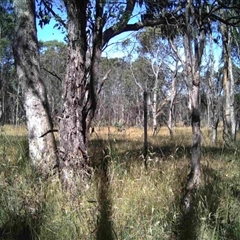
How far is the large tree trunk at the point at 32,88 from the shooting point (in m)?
4.64

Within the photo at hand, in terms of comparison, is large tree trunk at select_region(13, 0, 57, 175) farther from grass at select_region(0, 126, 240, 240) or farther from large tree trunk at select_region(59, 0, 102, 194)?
large tree trunk at select_region(59, 0, 102, 194)

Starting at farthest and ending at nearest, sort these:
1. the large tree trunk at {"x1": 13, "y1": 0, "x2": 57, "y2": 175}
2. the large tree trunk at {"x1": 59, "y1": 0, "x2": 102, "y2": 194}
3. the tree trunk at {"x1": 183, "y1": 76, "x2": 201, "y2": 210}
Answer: the large tree trunk at {"x1": 13, "y1": 0, "x2": 57, "y2": 175} < the large tree trunk at {"x1": 59, "y1": 0, "x2": 102, "y2": 194} < the tree trunk at {"x1": 183, "y1": 76, "x2": 201, "y2": 210}

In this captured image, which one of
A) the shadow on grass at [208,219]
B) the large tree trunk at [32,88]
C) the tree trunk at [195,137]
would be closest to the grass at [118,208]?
the shadow on grass at [208,219]

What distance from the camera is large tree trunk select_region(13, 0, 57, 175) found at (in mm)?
4637

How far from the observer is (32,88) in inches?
188

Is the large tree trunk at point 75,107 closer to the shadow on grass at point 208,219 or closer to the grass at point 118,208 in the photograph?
the grass at point 118,208

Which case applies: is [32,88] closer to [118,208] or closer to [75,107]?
[75,107]

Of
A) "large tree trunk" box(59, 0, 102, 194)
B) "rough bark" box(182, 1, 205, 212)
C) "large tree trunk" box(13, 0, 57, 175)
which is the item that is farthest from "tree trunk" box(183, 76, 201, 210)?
"large tree trunk" box(13, 0, 57, 175)

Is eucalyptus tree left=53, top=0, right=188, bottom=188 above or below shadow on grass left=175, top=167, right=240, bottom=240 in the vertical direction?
above

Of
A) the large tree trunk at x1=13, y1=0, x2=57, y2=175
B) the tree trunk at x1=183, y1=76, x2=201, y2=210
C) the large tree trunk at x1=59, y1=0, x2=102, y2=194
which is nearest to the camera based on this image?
the tree trunk at x1=183, y1=76, x2=201, y2=210

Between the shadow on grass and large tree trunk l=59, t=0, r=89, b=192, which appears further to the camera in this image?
large tree trunk l=59, t=0, r=89, b=192

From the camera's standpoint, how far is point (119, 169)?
4117 millimetres

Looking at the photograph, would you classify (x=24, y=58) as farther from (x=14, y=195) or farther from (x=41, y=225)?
(x=41, y=225)

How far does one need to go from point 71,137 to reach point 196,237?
1.69m
